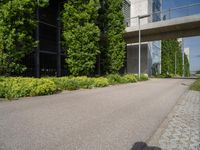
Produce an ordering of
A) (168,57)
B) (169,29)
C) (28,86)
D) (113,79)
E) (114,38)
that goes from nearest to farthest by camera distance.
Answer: (28,86) < (113,79) < (114,38) < (169,29) < (168,57)

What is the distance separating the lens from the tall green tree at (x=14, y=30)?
13.4m

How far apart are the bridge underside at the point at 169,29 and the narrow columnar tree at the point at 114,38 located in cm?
664

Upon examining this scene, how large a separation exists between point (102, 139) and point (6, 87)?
7.88 meters

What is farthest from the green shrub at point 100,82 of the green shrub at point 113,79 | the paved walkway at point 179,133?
the paved walkway at point 179,133

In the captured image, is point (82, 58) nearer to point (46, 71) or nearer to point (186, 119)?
point (46, 71)

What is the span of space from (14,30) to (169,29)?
989 inches

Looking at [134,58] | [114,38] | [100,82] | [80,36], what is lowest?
[100,82]

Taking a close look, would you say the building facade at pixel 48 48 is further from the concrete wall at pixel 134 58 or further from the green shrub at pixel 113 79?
the concrete wall at pixel 134 58

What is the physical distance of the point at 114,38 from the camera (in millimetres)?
27625

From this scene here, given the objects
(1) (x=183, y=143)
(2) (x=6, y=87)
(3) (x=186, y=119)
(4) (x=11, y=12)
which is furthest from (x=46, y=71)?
(1) (x=183, y=143)

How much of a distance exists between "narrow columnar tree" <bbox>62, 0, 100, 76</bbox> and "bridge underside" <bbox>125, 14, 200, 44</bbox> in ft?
44.4

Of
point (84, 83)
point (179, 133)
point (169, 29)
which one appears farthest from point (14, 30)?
point (169, 29)

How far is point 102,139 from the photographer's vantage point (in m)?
5.19

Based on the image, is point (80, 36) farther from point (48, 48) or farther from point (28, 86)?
point (28, 86)
